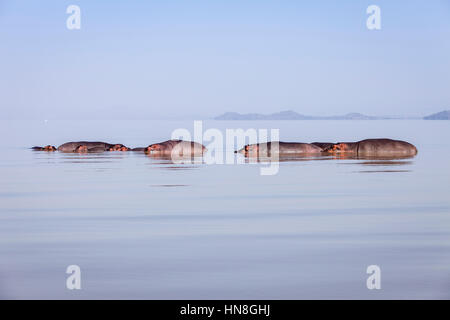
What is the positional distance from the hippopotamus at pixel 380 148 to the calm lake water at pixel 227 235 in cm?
900

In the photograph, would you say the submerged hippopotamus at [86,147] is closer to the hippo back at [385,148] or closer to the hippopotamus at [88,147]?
the hippopotamus at [88,147]

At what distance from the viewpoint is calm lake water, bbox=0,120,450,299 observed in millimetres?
7402

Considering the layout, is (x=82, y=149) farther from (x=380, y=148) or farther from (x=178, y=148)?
(x=380, y=148)

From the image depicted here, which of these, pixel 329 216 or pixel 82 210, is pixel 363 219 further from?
pixel 82 210

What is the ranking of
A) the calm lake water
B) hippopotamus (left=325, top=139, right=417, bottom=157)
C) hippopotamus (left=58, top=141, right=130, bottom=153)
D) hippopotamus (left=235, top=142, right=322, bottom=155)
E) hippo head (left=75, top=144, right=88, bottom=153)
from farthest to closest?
hippopotamus (left=58, top=141, right=130, bottom=153), hippo head (left=75, top=144, right=88, bottom=153), hippopotamus (left=235, top=142, right=322, bottom=155), hippopotamus (left=325, top=139, right=417, bottom=157), the calm lake water

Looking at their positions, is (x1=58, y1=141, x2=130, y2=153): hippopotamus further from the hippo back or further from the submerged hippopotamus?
the hippo back

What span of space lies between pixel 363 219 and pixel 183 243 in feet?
10.5

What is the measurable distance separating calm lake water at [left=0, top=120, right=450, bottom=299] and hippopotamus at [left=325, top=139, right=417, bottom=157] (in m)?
9.00

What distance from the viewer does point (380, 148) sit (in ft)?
85.4

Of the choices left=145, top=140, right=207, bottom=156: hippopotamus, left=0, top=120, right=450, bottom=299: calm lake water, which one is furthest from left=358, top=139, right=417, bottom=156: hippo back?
left=0, top=120, right=450, bottom=299: calm lake water

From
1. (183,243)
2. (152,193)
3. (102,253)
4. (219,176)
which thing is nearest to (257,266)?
(183,243)

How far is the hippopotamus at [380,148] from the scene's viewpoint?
2572 cm

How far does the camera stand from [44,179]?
648 inches

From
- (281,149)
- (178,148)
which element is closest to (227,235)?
(281,149)
